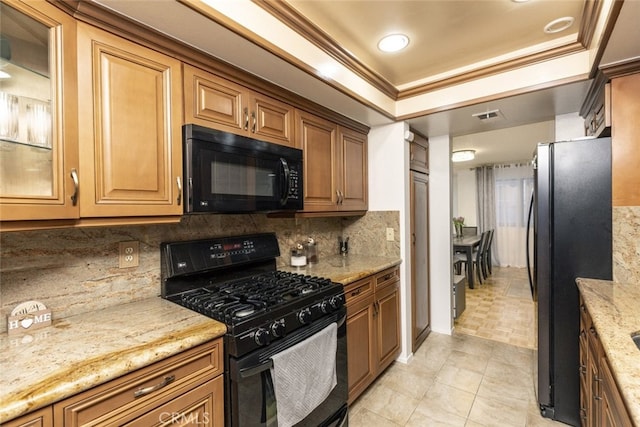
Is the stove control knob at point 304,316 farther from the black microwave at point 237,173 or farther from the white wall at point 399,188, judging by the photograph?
the white wall at point 399,188

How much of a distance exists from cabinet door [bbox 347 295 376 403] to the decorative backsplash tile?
145 cm

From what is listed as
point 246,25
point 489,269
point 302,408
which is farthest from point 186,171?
point 489,269

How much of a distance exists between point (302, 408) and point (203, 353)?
23.5 inches

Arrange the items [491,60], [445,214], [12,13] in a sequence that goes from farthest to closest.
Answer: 1. [445,214]
2. [491,60]
3. [12,13]

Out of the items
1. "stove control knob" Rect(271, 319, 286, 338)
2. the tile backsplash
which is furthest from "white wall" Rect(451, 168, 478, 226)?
"stove control knob" Rect(271, 319, 286, 338)

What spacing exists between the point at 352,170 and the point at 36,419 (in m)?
2.29

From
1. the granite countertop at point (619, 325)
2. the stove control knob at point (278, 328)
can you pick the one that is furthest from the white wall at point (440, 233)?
the stove control knob at point (278, 328)

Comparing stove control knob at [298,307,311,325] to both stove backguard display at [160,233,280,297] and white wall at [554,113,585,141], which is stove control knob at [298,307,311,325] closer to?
stove backguard display at [160,233,280,297]

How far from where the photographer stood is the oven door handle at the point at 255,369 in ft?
4.07

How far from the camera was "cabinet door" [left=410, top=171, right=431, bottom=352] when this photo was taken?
2838 mm

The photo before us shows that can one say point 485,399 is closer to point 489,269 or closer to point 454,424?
point 454,424

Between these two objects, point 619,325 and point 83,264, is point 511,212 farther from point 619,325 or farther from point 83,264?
point 83,264

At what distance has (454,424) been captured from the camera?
6.26ft

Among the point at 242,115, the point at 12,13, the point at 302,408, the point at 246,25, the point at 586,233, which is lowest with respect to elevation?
the point at 302,408
